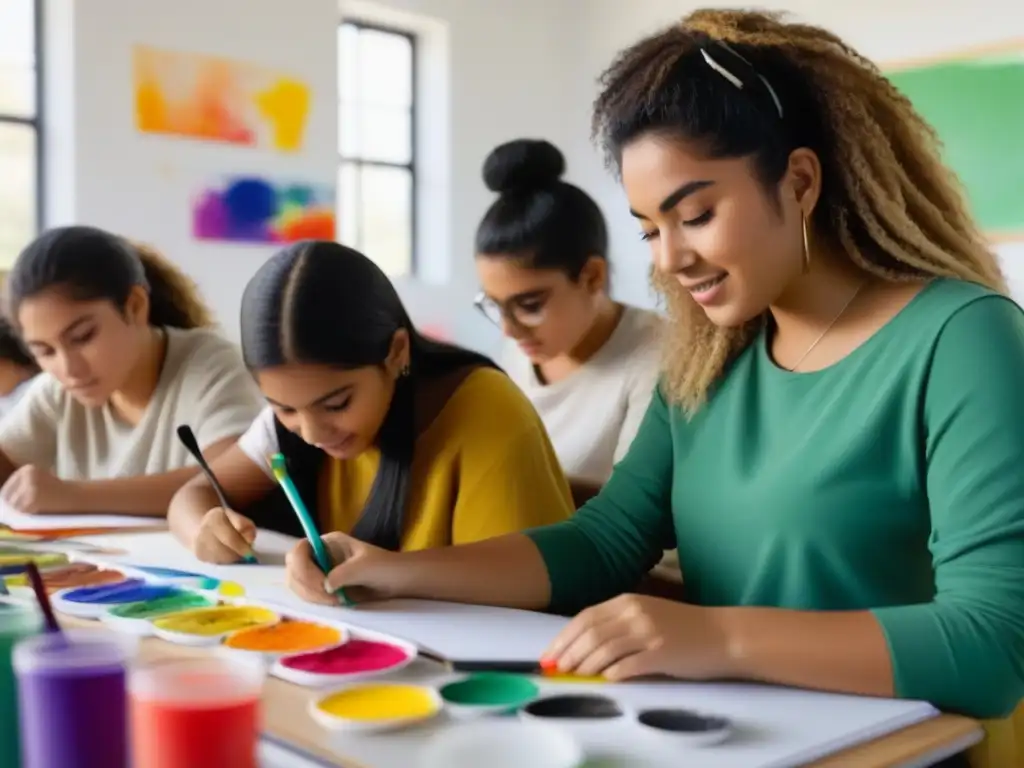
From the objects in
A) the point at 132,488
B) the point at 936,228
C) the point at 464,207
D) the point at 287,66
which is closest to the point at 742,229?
the point at 936,228

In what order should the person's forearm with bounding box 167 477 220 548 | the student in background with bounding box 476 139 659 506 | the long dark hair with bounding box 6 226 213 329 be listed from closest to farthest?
the person's forearm with bounding box 167 477 220 548, the long dark hair with bounding box 6 226 213 329, the student in background with bounding box 476 139 659 506

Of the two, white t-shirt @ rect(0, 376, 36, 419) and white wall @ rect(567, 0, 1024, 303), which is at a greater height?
white wall @ rect(567, 0, 1024, 303)

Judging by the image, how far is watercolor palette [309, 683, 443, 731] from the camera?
0.73 meters

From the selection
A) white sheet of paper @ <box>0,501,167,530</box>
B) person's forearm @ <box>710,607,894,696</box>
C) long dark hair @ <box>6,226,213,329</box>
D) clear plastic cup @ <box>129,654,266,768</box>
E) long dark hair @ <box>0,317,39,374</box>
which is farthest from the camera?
long dark hair @ <box>0,317,39,374</box>

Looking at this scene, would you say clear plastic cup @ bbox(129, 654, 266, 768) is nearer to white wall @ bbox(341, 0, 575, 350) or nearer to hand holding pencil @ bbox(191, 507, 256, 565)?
hand holding pencil @ bbox(191, 507, 256, 565)

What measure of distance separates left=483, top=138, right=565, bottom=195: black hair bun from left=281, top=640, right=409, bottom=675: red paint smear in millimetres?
1337

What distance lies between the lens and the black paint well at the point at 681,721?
72 centimetres

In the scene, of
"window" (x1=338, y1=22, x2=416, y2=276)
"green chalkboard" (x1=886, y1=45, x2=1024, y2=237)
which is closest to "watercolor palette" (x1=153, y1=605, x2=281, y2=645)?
"green chalkboard" (x1=886, y1=45, x2=1024, y2=237)

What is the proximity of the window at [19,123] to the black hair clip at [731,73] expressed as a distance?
2.85 m

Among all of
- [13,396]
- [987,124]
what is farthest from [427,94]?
[13,396]

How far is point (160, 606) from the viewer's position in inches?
41.5

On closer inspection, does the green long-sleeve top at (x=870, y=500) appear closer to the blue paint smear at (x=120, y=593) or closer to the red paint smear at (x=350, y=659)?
the red paint smear at (x=350, y=659)

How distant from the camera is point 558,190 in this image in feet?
6.95

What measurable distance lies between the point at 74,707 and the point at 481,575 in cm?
57
